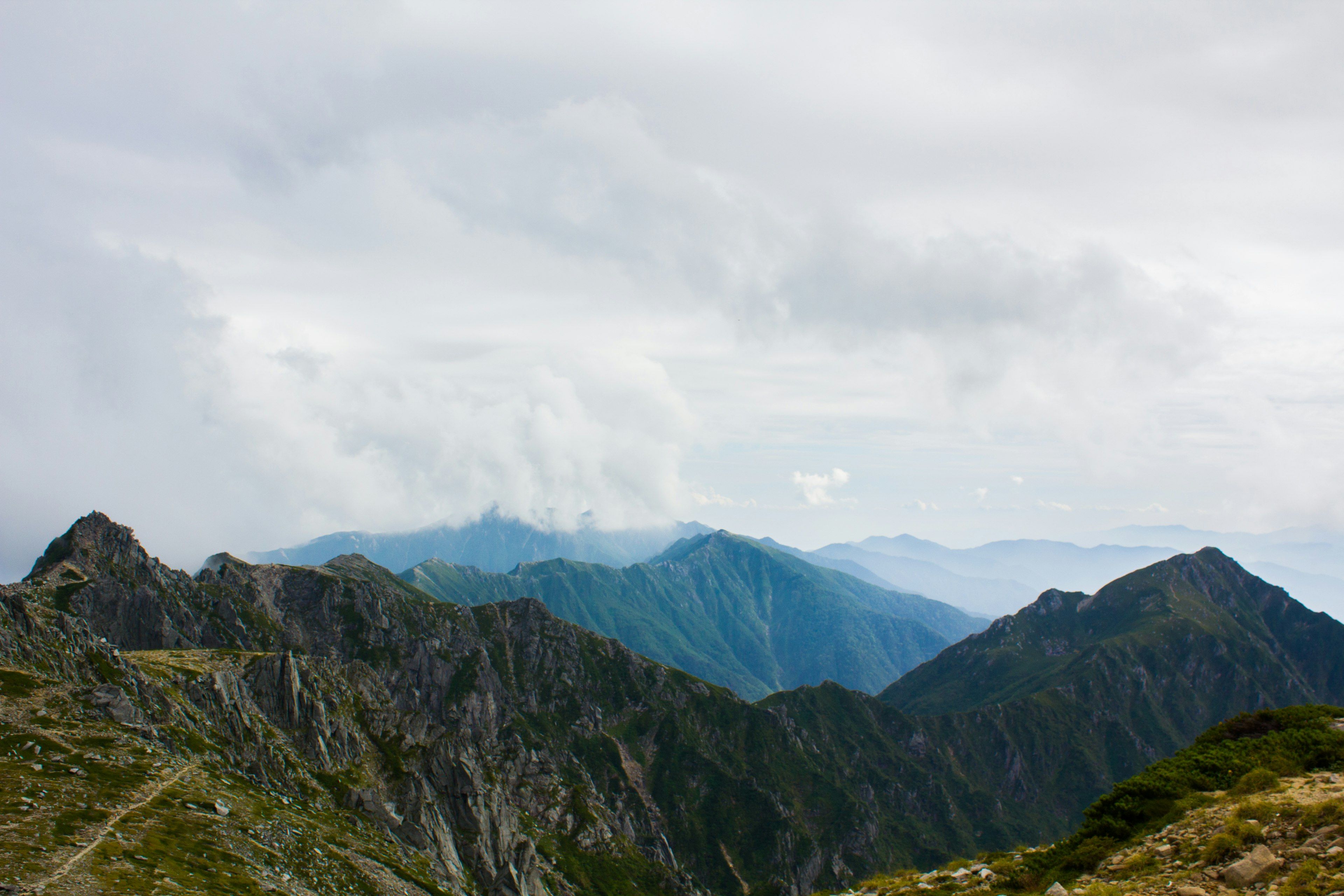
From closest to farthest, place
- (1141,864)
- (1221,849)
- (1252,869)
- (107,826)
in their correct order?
(1252,869), (1221,849), (1141,864), (107,826)

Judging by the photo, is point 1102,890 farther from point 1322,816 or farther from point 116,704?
point 116,704

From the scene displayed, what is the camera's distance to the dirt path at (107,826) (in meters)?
41.8

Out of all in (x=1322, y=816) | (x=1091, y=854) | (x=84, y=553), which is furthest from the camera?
(x=84, y=553)

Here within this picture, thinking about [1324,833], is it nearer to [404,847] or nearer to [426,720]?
[404,847]

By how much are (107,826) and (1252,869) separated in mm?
72941

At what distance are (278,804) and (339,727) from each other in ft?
166

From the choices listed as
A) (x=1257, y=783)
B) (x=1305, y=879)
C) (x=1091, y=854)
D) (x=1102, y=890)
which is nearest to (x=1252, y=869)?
(x=1305, y=879)

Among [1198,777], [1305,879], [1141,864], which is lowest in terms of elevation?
[1141,864]

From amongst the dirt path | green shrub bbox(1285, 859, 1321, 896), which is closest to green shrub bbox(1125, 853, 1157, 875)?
green shrub bbox(1285, 859, 1321, 896)

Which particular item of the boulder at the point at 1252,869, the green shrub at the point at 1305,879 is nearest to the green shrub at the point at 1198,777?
the boulder at the point at 1252,869

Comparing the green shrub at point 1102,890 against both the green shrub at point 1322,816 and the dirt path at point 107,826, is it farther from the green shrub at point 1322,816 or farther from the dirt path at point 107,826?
the dirt path at point 107,826

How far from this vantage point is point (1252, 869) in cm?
1791

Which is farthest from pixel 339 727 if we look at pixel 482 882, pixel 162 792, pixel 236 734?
pixel 162 792

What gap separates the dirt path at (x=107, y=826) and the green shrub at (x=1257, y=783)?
64.8 m
